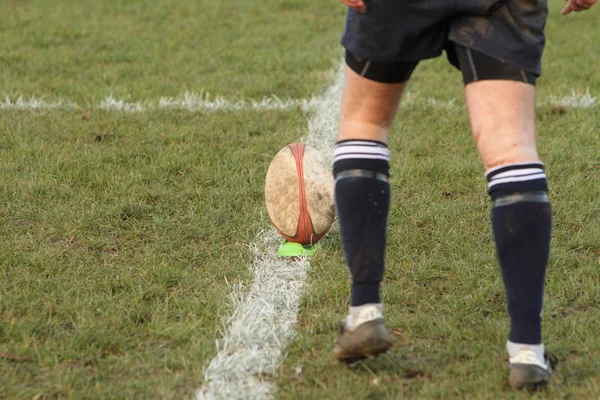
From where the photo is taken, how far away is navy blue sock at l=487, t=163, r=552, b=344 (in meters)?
2.40

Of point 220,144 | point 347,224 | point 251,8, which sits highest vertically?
point 347,224

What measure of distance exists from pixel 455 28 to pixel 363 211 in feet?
1.82

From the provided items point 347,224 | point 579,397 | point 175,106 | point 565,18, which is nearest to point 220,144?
point 175,106

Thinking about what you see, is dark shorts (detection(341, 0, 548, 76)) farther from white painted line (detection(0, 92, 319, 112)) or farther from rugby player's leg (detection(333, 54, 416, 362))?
white painted line (detection(0, 92, 319, 112))

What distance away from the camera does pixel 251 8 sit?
8500 millimetres

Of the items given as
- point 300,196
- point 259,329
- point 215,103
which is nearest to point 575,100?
point 215,103

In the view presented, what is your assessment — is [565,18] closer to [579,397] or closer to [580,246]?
[580,246]

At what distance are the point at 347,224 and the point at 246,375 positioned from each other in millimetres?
518

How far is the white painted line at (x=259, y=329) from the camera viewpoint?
2.55 metres

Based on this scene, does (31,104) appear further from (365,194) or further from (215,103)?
(365,194)

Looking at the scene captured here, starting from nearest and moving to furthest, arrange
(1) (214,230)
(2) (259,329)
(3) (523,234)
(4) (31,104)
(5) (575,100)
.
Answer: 1. (3) (523,234)
2. (2) (259,329)
3. (1) (214,230)
4. (4) (31,104)
5. (5) (575,100)

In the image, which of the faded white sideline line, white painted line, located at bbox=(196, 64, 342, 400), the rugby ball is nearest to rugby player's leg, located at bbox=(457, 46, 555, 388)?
white painted line, located at bbox=(196, 64, 342, 400)

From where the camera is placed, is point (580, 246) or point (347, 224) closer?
point (347, 224)

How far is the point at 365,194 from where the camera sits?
256 centimetres
